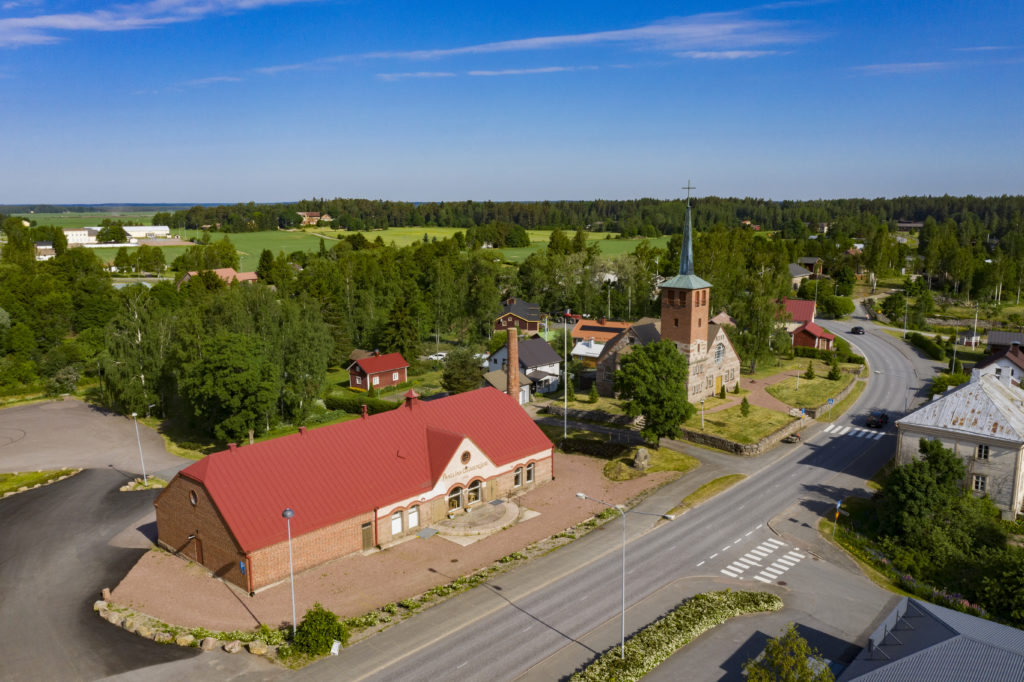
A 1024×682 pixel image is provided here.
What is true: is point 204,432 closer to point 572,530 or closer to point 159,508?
point 159,508

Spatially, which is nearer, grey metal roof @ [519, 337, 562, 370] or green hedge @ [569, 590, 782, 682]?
green hedge @ [569, 590, 782, 682]

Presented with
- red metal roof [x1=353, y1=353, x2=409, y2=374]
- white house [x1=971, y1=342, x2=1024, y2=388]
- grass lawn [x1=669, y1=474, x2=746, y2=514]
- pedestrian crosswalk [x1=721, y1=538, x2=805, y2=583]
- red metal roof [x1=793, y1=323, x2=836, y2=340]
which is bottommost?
pedestrian crosswalk [x1=721, y1=538, x2=805, y2=583]

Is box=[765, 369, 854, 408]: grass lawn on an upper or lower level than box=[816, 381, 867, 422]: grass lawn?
upper

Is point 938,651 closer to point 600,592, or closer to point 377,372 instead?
point 600,592

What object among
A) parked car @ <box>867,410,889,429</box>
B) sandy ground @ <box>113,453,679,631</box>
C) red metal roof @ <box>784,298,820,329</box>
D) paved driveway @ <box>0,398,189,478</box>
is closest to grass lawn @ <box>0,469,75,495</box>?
paved driveway @ <box>0,398,189,478</box>

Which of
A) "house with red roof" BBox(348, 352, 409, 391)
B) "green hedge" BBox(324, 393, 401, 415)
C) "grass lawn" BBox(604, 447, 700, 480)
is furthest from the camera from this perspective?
"house with red roof" BBox(348, 352, 409, 391)

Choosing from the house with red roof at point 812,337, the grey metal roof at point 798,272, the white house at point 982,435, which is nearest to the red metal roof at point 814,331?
the house with red roof at point 812,337

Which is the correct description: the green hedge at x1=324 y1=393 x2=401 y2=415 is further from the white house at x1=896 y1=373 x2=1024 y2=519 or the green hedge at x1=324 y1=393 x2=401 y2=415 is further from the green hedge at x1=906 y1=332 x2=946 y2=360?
the green hedge at x1=906 y1=332 x2=946 y2=360
